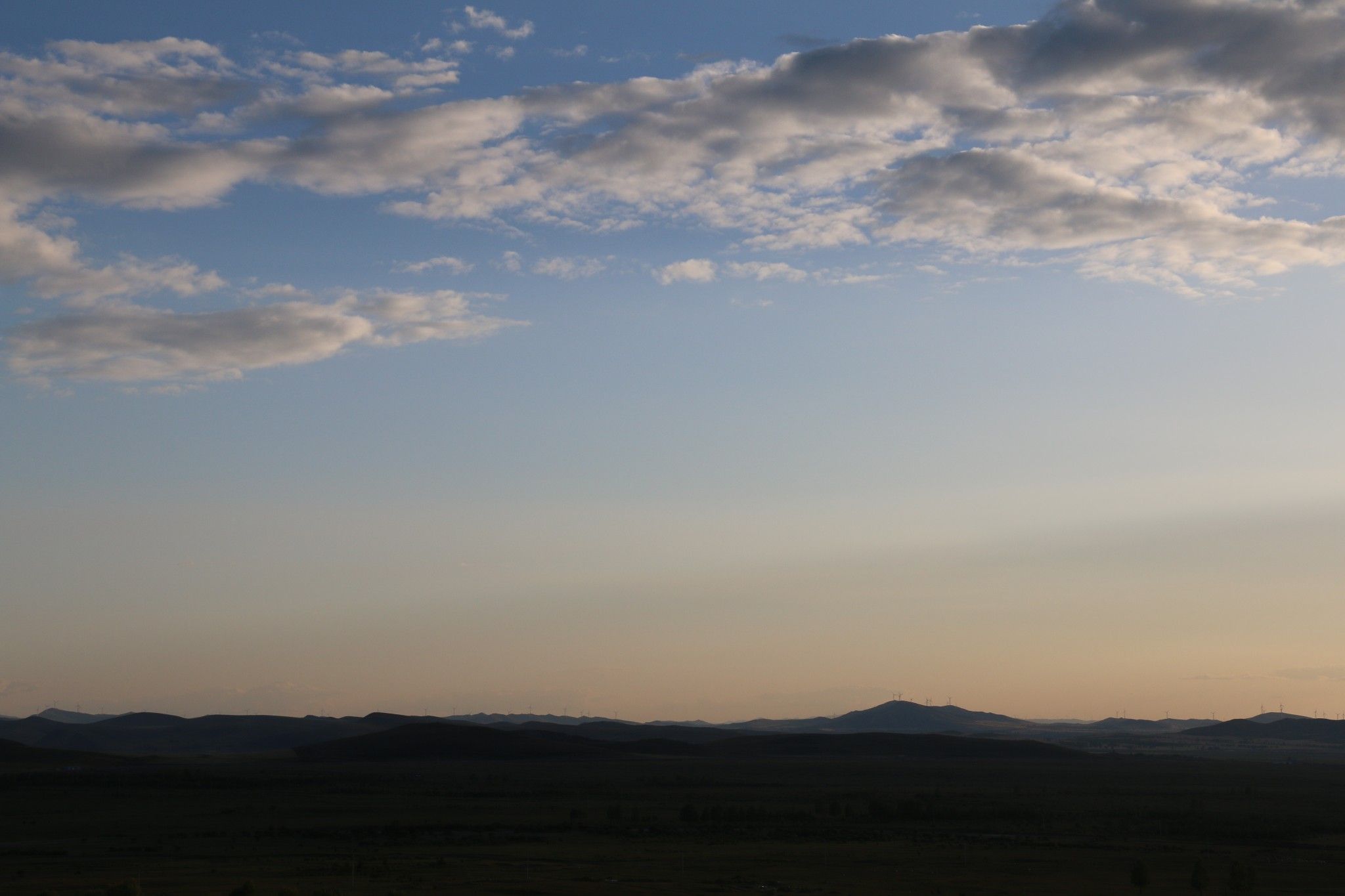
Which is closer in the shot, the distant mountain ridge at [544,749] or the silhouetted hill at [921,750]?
the distant mountain ridge at [544,749]

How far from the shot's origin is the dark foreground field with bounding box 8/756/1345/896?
176 feet

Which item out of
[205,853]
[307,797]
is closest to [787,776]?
[307,797]

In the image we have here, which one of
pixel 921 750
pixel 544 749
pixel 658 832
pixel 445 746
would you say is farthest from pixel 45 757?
pixel 921 750

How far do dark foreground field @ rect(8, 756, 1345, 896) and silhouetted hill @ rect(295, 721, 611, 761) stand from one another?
107ft

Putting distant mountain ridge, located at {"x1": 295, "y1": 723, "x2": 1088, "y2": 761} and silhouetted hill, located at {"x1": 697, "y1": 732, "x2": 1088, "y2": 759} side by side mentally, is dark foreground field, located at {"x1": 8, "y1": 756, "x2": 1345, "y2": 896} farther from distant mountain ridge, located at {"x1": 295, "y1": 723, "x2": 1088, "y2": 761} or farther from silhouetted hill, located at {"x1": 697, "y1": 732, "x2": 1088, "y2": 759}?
silhouetted hill, located at {"x1": 697, "y1": 732, "x2": 1088, "y2": 759}

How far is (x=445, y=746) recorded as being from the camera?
178m

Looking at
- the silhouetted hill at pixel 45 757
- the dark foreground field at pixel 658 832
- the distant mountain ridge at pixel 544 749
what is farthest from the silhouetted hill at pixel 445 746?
the dark foreground field at pixel 658 832

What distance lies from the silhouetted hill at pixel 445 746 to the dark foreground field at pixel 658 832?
32.7m

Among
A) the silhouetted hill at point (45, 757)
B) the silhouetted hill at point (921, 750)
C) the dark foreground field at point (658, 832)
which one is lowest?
the dark foreground field at point (658, 832)

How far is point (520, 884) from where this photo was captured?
50.7 meters

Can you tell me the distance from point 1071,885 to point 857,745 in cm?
14793

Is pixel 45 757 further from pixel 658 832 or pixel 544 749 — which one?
pixel 658 832

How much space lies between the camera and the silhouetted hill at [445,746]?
565ft

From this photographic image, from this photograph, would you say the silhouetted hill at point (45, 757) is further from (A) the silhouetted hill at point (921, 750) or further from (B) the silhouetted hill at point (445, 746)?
(A) the silhouetted hill at point (921, 750)
